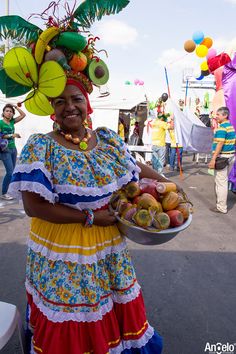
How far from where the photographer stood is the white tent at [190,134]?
9.55m

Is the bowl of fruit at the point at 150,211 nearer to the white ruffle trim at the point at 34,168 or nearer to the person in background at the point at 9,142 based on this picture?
the white ruffle trim at the point at 34,168

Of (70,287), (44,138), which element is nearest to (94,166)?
(44,138)

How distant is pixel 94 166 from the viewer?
165 centimetres

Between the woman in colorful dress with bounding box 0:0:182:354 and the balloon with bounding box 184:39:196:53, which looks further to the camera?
the balloon with bounding box 184:39:196:53

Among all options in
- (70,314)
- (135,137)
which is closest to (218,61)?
(135,137)

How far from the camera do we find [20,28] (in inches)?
68.7

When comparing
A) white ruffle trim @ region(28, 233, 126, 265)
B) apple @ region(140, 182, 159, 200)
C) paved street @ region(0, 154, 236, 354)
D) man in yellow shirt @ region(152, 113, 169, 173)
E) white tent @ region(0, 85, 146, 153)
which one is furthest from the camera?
white tent @ region(0, 85, 146, 153)

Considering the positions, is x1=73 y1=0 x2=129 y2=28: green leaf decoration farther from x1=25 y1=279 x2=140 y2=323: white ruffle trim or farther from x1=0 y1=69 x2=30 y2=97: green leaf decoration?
x1=25 y1=279 x2=140 y2=323: white ruffle trim

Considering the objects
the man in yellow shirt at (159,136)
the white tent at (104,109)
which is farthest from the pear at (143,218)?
the white tent at (104,109)

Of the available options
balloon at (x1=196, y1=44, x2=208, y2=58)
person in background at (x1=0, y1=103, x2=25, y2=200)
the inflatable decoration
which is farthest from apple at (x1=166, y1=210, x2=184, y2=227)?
balloon at (x1=196, y1=44, x2=208, y2=58)

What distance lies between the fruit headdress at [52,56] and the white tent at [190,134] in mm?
7881

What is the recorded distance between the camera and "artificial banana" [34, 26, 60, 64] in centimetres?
164

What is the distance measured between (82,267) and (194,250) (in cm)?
276

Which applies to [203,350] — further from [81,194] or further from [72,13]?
[72,13]
